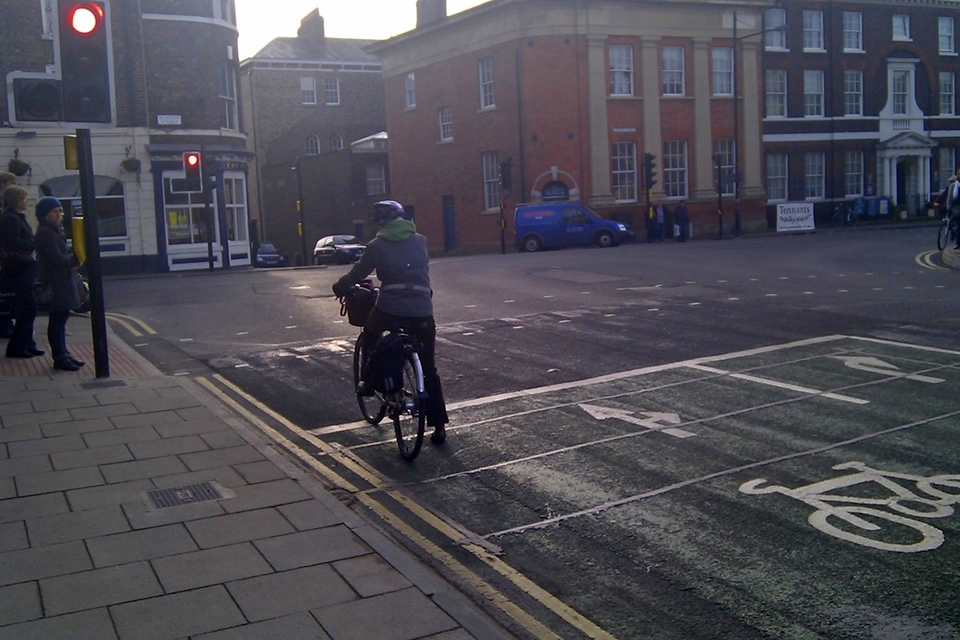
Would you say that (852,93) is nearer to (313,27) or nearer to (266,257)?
(266,257)

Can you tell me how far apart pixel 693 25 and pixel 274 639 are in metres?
44.9

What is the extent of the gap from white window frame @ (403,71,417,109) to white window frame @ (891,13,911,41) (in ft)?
82.9

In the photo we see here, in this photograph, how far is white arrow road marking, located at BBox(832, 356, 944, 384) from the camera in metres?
9.20

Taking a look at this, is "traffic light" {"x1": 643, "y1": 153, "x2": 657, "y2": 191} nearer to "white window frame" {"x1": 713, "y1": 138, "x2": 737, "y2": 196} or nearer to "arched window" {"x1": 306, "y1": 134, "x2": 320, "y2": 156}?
"white window frame" {"x1": 713, "y1": 138, "x2": 737, "y2": 196}

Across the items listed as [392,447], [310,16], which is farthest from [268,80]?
[392,447]

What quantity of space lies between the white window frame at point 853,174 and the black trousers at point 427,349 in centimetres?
4876

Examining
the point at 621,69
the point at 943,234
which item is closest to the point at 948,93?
the point at 621,69

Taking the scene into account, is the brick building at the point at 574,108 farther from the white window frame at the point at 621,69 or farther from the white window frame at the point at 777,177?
the white window frame at the point at 777,177

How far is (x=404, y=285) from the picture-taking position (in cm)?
736

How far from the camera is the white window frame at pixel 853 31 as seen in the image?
51031 millimetres

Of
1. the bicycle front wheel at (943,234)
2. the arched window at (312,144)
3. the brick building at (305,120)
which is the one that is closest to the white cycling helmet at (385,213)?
the bicycle front wheel at (943,234)

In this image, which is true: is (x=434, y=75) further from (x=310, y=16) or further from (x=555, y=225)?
(x=310, y=16)

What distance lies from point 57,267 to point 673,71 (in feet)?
127

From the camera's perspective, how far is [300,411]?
9.04 m
